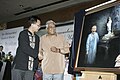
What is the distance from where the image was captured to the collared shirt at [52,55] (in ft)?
9.01

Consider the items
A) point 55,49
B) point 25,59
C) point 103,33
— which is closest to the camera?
point 103,33

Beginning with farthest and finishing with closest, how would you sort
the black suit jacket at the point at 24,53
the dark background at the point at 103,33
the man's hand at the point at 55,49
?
the man's hand at the point at 55,49 < the black suit jacket at the point at 24,53 < the dark background at the point at 103,33

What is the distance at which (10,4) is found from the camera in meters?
6.34

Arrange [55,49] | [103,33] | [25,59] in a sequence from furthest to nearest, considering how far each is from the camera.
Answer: [55,49] → [25,59] → [103,33]

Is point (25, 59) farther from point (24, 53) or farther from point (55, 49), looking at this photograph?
point (55, 49)

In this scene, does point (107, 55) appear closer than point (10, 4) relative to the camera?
Yes

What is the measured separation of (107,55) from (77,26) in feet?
2.09

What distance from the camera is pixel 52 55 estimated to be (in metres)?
2.78

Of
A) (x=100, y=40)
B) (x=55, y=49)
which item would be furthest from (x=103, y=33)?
(x=55, y=49)

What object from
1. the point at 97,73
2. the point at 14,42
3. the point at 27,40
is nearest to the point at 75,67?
the point at 97,73

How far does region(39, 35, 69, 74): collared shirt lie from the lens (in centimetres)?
275

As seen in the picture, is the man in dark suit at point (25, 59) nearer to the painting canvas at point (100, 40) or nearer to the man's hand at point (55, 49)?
the man's hand at point (55, 49)

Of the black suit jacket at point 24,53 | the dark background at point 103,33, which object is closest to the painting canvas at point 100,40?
the dark background at point 103,33

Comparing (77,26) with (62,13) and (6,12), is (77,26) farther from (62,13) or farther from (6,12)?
(6,12)
